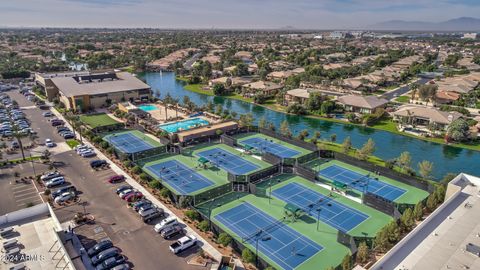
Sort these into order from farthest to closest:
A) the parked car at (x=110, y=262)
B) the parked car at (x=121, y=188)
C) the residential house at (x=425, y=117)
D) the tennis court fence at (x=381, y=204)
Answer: the residential house at (x=425, y=117) < the parked car at (x=121, y=188) < the tennis court fence at (x=381, y=204) < the parked car at (x=110, y=262)

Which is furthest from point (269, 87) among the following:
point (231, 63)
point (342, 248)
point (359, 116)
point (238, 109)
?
point (342, 248)

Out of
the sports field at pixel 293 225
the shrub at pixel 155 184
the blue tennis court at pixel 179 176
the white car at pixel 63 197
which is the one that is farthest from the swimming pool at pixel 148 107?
the sports field at pixel 293 225

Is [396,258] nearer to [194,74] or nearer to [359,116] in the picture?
[359,116]

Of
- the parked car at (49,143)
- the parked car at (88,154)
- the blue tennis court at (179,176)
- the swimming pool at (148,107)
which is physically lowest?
the blue tennis court at (179,176)

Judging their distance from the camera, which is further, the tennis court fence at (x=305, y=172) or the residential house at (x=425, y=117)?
the residential house at (x=425, y=117)

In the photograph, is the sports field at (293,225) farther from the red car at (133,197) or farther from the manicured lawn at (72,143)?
the manicured lawn at (72,143)

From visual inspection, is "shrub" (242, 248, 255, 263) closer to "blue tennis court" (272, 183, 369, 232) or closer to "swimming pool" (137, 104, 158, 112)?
"blue tennis court" (272, 183, 369, 232)

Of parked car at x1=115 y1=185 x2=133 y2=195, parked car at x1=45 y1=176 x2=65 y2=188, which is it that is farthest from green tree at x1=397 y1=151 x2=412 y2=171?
parked car at x1=45 y1=176 x2=65 y2=188

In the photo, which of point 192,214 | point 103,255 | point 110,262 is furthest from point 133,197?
point 110,262
